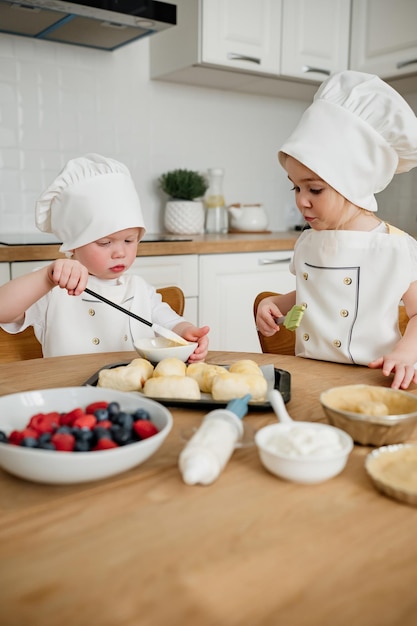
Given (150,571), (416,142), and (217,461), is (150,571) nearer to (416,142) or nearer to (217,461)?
(217,461)

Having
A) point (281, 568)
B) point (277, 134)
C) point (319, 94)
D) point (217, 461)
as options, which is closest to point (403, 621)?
point (281, 568)

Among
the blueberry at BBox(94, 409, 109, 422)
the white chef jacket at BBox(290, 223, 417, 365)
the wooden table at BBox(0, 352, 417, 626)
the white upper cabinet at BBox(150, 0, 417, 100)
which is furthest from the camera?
the white upper cabinet at BBox(150, 0, 417, 100)

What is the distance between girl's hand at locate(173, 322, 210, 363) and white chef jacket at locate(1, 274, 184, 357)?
0.58ft

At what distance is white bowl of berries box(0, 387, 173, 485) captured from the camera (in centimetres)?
58

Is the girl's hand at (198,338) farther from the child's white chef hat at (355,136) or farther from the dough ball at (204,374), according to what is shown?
the child's white chef hat at (355,136)

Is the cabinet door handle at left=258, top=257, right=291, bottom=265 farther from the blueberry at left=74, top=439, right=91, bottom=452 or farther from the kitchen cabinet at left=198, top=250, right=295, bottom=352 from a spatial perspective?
the blueberry at left=74, top=439, right=91, bottom=452

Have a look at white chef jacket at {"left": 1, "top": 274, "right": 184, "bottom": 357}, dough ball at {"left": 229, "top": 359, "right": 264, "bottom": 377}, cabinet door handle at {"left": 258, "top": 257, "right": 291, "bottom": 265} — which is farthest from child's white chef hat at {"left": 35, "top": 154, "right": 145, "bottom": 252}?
cabinet door handle at {"left": 258, "top": 257, "right": 291, "bottom": 265}

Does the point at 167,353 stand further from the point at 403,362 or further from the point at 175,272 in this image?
the point at 175,272

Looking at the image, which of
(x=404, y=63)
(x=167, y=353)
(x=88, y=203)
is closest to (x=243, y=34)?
(x=404, y=63)

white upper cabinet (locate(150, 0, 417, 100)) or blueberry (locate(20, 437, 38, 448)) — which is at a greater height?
white upper cabinet (locate(150, 0, 417, 100))

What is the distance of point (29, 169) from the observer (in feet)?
8.58

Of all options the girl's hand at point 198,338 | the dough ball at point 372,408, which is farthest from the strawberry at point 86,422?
the girl's hand at point 198,338

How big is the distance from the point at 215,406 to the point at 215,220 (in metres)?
2.30

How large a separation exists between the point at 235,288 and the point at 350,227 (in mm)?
1252
